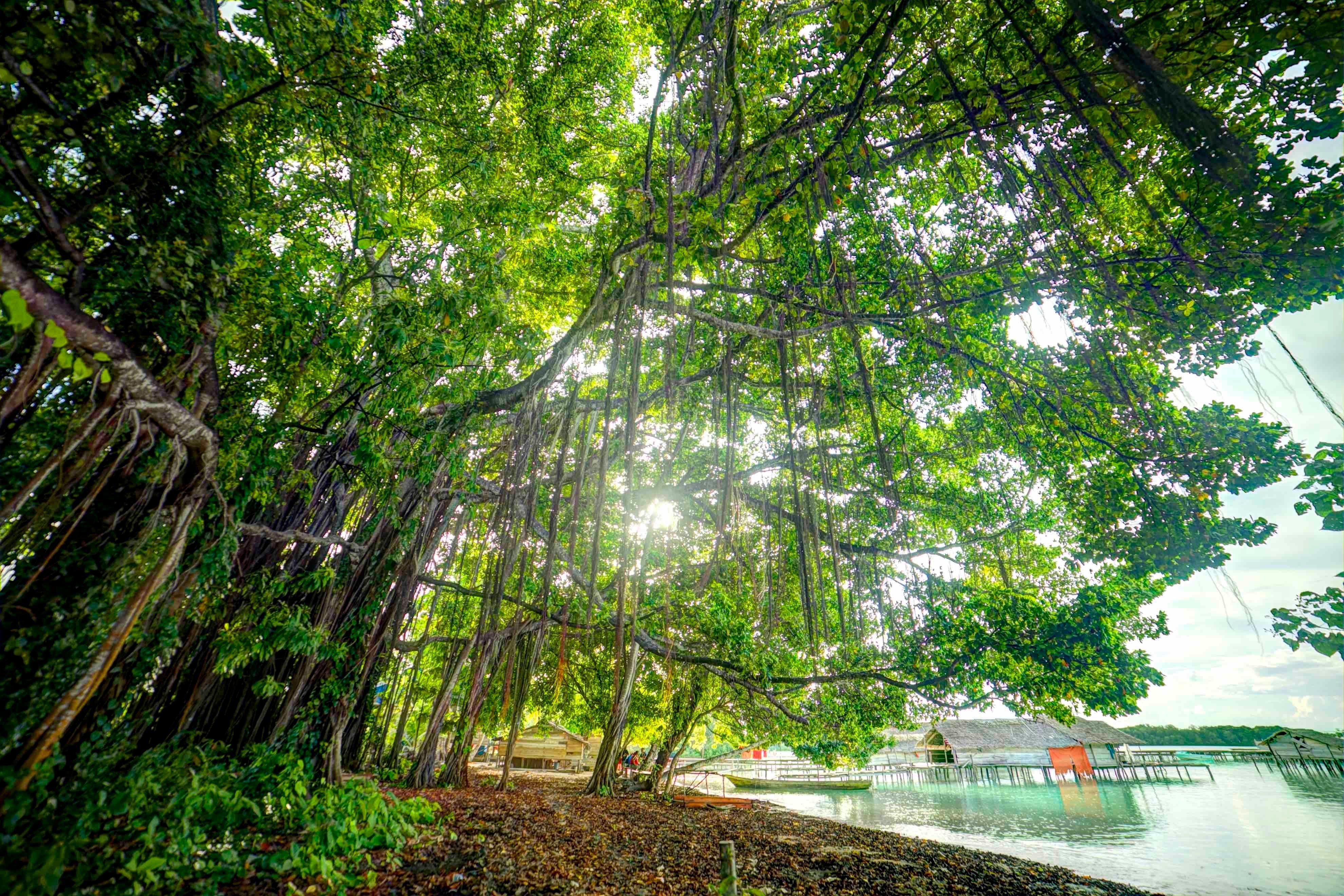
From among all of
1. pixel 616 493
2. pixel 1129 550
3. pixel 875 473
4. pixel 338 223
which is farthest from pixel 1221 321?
pixel 338 223

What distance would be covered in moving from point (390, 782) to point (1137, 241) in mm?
11737

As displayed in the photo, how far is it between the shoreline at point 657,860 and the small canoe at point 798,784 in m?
15.0

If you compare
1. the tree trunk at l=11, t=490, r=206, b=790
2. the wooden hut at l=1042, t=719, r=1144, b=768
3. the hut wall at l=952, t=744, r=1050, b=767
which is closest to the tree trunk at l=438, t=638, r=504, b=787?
the tree trunk at l=11, t=490, r=206, b=790

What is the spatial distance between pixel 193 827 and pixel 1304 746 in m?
48.1

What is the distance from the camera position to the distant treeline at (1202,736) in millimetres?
47125

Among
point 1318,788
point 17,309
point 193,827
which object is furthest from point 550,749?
point 1318,788

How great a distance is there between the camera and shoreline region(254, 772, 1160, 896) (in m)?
3.31

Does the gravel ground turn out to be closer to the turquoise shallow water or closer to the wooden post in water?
the wooden post in water

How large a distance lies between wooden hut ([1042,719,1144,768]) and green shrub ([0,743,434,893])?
28.1 metres

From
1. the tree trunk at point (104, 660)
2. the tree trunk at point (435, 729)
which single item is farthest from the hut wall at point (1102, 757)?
the tree trunk at point (104, 660)

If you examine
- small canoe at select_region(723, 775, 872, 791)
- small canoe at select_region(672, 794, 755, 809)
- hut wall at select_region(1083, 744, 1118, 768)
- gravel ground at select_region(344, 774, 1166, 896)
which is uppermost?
hut wall at select_region(1083, 744, 1118, 768)

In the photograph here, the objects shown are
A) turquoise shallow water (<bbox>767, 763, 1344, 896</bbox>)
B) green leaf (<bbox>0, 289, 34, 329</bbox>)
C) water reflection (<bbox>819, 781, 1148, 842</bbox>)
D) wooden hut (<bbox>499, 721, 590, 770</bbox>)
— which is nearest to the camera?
green leaf (<bbox>0, 289, 34, 329</bbox>)

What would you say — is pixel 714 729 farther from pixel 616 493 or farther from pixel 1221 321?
pixel 1221 321

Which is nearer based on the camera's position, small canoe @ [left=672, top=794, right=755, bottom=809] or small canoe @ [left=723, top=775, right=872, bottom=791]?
small canoe @ [left=672, top=794, right=755, bottom=809]
